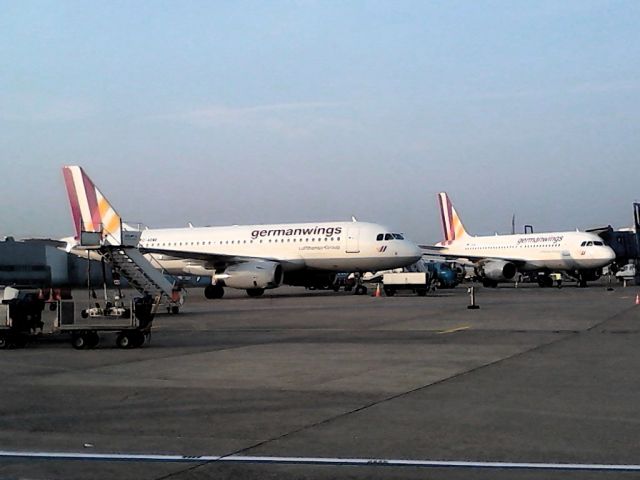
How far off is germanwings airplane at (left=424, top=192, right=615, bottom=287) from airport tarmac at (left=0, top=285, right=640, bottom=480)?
34092 millimetres

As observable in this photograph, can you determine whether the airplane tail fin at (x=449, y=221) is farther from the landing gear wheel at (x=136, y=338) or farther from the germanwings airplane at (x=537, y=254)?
the landing gear wheel at (x=136, y=338)

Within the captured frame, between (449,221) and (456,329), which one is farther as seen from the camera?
(449,221)

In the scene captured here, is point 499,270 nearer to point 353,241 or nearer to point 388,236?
point 388,236

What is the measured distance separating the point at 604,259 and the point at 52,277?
4943cm

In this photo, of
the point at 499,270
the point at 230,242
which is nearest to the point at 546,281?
the point at 499,270

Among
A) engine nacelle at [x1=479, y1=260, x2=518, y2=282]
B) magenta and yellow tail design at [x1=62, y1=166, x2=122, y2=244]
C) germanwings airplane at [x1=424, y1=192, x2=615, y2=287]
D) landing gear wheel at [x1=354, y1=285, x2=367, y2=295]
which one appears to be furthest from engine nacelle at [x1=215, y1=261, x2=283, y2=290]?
germanwings airplane at [x1=424, y1=192, x2=615, y2=287]

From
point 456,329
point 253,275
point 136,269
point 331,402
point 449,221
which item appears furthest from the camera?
point 449,221

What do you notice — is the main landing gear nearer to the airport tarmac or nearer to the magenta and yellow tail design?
the magenta and yellow tail design

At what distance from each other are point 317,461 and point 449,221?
6465 centimetres

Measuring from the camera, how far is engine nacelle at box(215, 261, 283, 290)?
127 ft

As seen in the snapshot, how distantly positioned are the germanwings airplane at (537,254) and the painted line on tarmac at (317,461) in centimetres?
4709

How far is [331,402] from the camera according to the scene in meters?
9.67

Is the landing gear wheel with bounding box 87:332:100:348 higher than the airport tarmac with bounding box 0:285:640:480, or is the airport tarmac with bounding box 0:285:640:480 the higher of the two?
the landing gear wheel with bounding box 87:332:100:348

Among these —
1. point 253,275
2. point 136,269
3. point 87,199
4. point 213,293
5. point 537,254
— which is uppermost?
point 87,199
